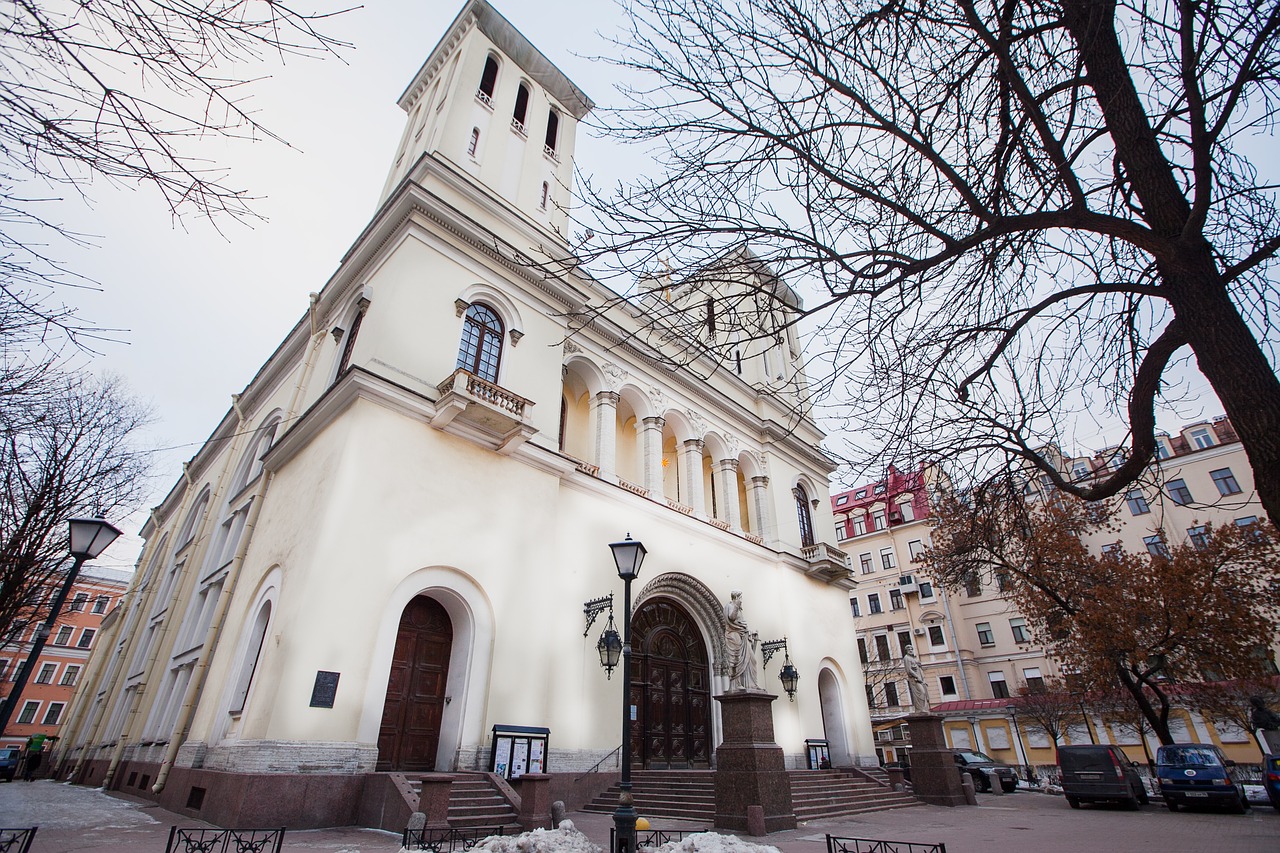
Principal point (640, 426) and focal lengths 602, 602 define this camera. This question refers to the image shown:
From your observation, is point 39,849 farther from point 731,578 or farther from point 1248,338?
point 731,578

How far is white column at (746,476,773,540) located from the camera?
20.3 metres

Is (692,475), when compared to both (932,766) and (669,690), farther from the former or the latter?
(932,766)

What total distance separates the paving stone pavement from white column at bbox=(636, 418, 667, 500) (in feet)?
26.3

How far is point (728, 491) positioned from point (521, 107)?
1365 cm

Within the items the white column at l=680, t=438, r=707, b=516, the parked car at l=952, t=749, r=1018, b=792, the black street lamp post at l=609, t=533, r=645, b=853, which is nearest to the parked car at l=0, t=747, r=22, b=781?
the white column at l=680, t=438, r=707, b=516

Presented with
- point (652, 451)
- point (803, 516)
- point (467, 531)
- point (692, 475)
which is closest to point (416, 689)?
point (467, 531)

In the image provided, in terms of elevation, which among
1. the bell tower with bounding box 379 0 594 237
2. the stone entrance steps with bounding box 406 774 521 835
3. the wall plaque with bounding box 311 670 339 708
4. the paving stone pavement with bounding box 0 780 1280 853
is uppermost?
the bell tower with bounding box 379 0 594 237

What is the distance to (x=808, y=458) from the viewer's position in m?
23.6

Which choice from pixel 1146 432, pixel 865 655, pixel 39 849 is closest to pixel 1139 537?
pixel 865 655

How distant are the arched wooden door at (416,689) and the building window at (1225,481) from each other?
37721 millimetres

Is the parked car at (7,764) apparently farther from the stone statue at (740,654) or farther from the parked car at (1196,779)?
the parked car at (1196,779)

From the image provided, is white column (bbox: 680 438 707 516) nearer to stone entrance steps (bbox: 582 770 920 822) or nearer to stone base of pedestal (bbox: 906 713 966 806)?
stone entrance steps (bbox: 582 770 920 822)

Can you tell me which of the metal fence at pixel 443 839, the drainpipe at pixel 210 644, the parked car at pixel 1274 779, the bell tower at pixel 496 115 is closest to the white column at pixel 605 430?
the bell tower at pixel 496 115

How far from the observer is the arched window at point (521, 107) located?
17.9 meters
